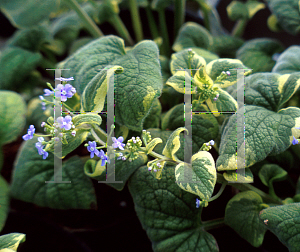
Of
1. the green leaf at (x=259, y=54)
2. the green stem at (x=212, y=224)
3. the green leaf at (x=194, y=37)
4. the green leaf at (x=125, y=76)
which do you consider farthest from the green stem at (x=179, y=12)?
the green stem at (x=212, y=224)

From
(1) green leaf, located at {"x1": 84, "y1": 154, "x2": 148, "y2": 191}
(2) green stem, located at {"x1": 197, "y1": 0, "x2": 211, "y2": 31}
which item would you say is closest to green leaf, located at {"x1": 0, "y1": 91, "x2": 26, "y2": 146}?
(1) green leaf, located at {"x1": 84, "y1": 154, "x2": 148, "y2": 191}

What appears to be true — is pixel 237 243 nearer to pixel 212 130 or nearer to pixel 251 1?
pixel 212 130

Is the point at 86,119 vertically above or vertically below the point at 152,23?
below

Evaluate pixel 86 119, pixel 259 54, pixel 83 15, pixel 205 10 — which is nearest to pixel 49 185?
pixel 86 119

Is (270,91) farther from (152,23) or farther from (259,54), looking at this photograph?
(152,23)

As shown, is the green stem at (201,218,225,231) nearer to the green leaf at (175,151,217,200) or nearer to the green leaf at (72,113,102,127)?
the green leaf at (175,151,217,200)

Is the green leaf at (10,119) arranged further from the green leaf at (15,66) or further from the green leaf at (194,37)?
the green leaf at (194,37)
